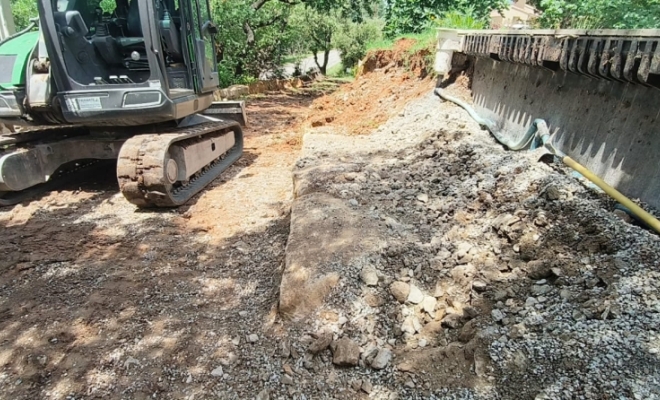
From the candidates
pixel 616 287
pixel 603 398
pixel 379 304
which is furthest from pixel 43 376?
pixel 616 287

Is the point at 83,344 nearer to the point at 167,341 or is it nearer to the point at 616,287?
the point at 167,341

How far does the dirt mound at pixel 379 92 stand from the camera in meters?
7.84

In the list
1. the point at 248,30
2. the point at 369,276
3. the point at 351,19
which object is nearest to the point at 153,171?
the point at 369,276

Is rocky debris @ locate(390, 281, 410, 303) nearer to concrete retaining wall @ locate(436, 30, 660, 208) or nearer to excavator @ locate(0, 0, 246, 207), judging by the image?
concrete retaining wall @ locate(436, 30, 660, 208)

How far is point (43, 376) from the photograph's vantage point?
2.30m

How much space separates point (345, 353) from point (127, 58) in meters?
4.44

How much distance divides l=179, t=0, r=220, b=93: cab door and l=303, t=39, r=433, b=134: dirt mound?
262cm

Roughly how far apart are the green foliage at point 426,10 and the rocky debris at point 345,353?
11.2 meters

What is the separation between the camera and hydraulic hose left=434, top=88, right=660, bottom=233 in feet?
8.18

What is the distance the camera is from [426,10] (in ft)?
39.9

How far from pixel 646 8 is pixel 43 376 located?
867cm

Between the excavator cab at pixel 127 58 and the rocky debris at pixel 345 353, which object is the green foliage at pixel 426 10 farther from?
the rocky debris at pixel 345 353

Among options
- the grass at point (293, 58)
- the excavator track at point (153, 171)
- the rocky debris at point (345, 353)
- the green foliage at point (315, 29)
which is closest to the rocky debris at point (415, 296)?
the rocky debris at point (345, 353)

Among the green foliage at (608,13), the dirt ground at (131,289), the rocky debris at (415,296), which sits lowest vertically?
the dirt ground at (131,289)
